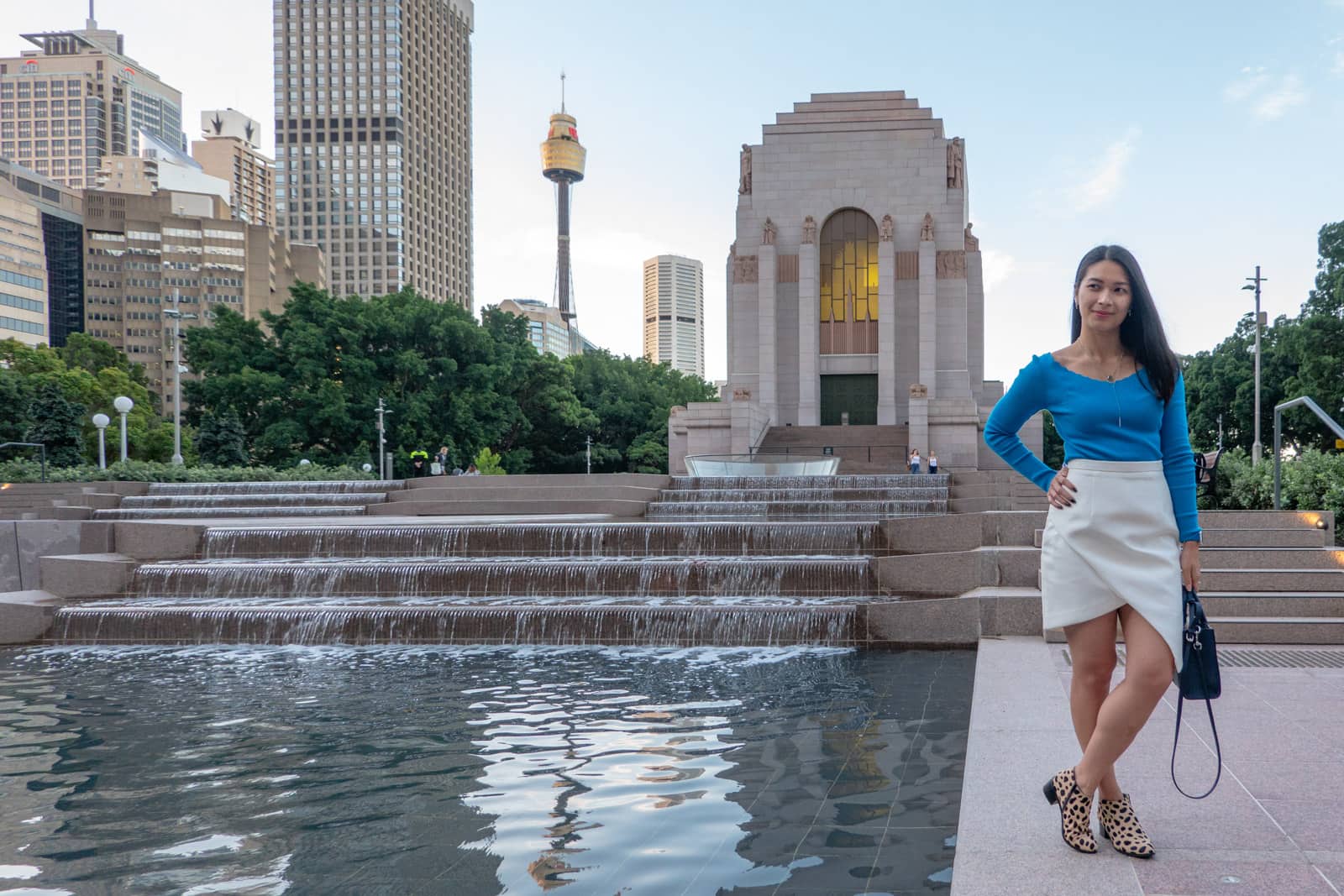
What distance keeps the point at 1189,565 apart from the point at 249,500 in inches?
844

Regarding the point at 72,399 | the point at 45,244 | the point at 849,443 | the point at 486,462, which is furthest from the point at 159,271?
the point at 849,443

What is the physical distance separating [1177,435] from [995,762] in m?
2.23

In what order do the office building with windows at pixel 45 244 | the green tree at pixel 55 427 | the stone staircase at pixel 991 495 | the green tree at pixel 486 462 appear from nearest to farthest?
1. the stone staircase at pixel 991 495
2. the green tree at pixel 55 427
3. the green tree at pixel 486 462
4. the office building with windows at pixel 45 244

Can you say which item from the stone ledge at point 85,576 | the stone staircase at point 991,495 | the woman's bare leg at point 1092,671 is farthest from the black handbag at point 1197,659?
the stone ledge at point 85,576

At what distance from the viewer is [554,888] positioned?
4207mm

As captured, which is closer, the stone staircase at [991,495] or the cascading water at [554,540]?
the cascading water at [554,540]

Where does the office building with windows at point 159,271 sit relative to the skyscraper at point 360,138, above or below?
below

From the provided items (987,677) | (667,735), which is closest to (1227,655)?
(987,677)

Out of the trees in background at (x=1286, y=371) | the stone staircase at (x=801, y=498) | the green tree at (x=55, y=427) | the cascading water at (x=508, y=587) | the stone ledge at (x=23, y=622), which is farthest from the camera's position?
the trees in background at (x=1286, y=371)

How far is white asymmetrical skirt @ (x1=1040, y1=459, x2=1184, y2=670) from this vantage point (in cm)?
372

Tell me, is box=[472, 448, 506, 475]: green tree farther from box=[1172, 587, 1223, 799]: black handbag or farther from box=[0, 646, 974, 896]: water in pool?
box=[1172, 587, 1223, 799]: black handbag

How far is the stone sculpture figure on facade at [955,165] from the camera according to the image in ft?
148

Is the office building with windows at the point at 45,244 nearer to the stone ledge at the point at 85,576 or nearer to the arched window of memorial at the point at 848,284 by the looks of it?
the arched window of memorial at the point at 848,284

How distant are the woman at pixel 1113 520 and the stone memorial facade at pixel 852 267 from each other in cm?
3937
